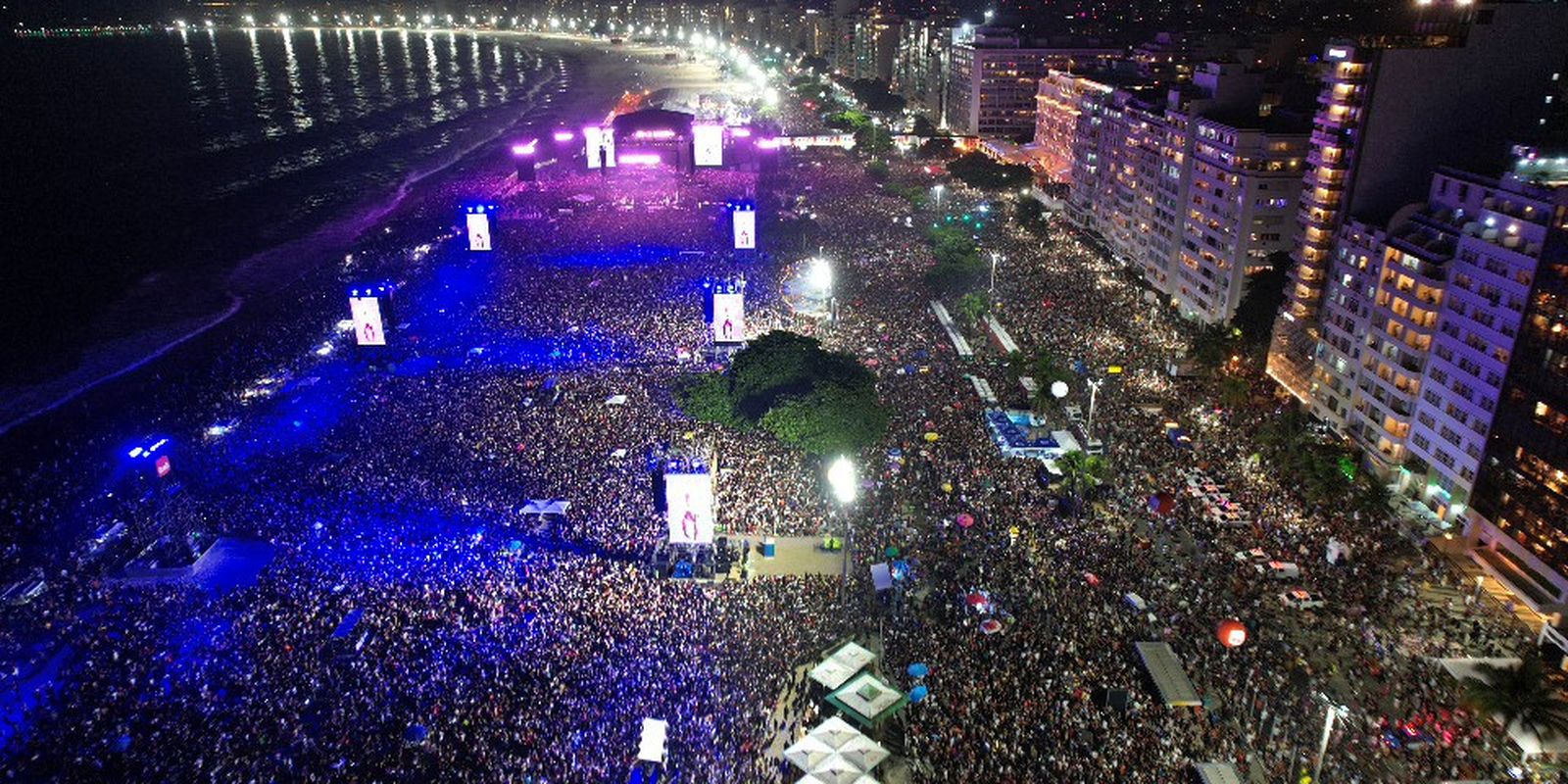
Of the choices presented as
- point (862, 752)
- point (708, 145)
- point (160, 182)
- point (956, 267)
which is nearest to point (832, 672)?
point (862, 752)

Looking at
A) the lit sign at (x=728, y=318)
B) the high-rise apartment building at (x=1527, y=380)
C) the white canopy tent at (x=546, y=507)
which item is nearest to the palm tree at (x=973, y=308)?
the lit sign at (x=728, y=318)


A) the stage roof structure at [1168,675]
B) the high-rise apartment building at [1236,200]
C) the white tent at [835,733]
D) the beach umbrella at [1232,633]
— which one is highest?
the high-rise apartment building at [1236,200]

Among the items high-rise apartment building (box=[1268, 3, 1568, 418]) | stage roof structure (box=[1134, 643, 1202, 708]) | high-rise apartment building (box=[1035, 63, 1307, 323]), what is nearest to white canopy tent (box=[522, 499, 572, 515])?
stage roof structure (box=[1134, 643, 1202, 708])

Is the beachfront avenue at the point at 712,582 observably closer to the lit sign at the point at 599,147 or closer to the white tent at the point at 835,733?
the white tent at the point at 835,733

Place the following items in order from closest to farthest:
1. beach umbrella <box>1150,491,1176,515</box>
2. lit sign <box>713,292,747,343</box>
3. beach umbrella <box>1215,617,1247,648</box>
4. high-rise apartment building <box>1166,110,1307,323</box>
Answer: beach umbrella <box>1215,617,1247,648</box> < beach umbrella <box>1150,491,1176,515</box> < lit sign <box>713,292,747,343</box> < high-rise apartment building <box>1166,110,1307,323</box>

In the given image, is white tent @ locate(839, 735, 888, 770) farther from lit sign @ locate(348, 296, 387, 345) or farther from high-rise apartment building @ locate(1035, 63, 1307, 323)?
high-rise apartment building @ locate(1035, 63, 1307, 323)

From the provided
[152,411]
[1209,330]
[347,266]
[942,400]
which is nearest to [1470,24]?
[1209,330]

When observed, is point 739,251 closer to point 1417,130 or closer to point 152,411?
point 152,411
